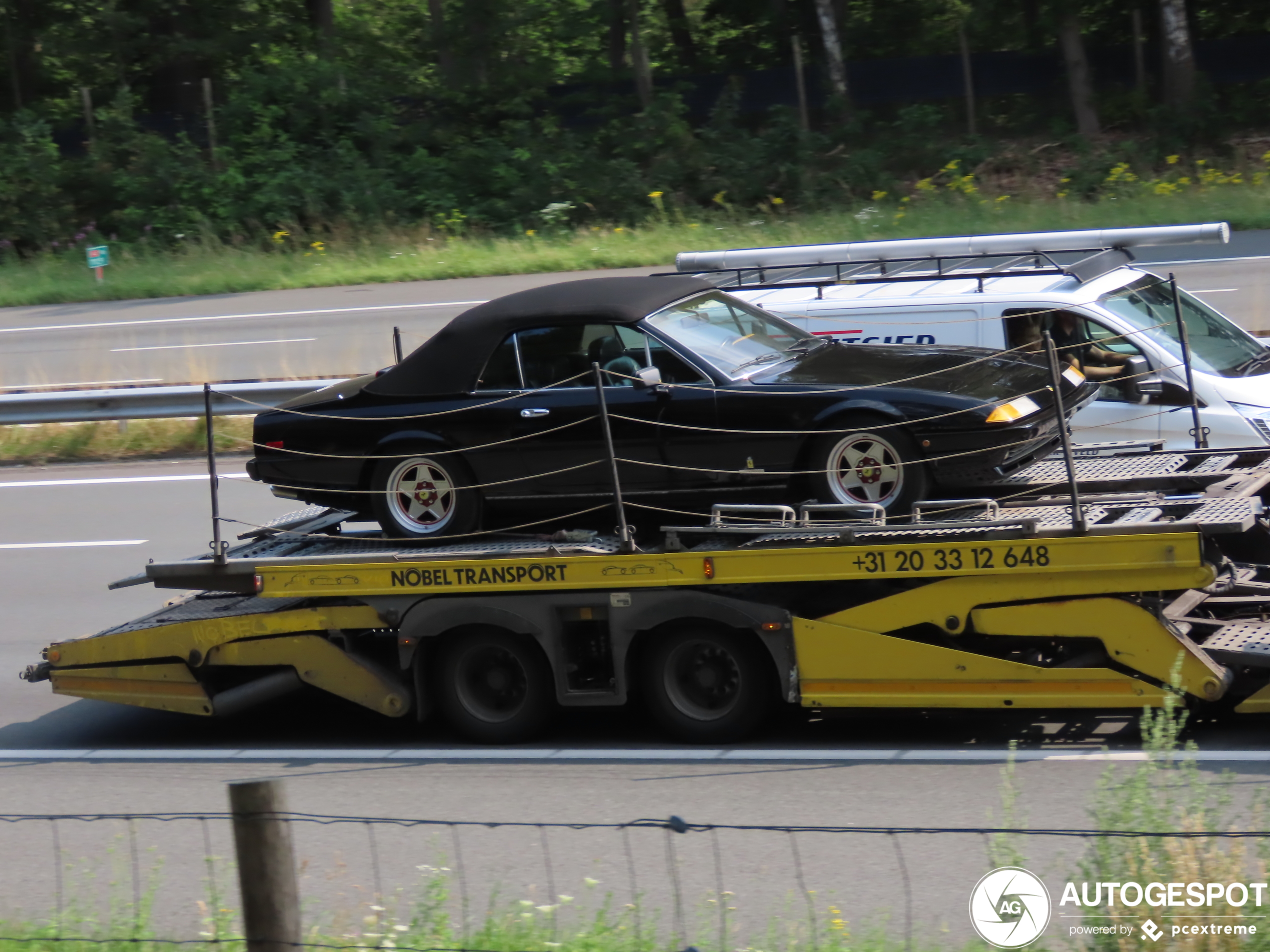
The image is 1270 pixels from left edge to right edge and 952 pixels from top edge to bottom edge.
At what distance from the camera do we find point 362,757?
8.23 meters

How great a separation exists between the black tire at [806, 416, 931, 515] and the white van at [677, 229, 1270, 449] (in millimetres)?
1741

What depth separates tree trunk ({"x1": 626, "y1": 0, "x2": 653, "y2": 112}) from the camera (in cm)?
3544

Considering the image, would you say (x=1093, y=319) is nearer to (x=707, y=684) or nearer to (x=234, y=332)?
(x=707, y=684)

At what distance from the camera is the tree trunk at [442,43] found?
37812 mm

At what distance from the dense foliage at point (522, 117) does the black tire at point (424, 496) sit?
21.6 m

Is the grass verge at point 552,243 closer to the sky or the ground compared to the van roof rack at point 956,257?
closer to the sky

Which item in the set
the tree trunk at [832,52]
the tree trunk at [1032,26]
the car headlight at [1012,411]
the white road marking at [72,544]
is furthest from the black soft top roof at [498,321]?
the tree trunk at [1032,26]

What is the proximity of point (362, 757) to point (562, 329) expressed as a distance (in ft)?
8.47

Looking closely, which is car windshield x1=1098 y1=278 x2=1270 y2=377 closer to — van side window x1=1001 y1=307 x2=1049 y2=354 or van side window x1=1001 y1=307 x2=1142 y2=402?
van side window x1=1001 y1=307 x2=1142 y2=402

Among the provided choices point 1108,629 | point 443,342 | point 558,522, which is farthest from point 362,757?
point 1108,629

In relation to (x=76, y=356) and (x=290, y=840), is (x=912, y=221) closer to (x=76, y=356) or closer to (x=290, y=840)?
(x=76, y=356)

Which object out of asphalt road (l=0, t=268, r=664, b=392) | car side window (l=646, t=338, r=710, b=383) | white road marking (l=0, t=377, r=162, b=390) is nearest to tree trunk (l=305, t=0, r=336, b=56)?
asphalt road (l=0, t=268, r=664, b=392)

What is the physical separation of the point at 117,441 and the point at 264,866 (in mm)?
13794

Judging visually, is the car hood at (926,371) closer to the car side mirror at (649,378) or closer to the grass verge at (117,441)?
the car side mirror at (649,378)
